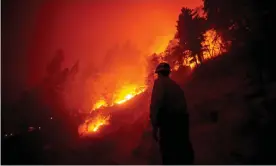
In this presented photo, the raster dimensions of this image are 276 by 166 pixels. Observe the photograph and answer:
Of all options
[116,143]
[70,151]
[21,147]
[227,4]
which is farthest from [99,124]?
[227,4]

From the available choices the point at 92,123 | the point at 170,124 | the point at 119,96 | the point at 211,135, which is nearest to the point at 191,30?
the point at 211,135

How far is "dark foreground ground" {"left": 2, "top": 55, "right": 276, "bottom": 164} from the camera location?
46.2 ft

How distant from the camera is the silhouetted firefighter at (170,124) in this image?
219 inches

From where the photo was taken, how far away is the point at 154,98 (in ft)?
18.8

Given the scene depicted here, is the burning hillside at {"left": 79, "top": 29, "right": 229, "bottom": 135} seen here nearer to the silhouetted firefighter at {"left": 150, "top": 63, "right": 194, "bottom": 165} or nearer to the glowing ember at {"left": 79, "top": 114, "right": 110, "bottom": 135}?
the glowing ember at {"left": 79, "top": 114, "right": 110, "bottom": 135}

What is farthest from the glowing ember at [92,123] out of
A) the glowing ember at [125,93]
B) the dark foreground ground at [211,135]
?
the dark foreground ground at [211,135]

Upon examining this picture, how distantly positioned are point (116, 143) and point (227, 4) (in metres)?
27.7

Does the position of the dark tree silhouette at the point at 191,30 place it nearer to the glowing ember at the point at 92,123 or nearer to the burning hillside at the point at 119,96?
the burning hillside at the point at 119,96

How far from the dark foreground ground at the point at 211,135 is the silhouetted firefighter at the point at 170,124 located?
22.4 ft

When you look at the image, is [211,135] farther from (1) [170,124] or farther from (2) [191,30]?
(2) [191,30]

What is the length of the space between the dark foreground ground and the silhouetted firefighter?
6.83m

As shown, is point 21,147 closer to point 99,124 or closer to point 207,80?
point 207,80

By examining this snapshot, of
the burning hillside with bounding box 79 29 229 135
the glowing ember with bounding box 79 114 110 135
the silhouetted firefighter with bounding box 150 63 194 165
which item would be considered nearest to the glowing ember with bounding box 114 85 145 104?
the burning hillside with bounding box 79 29 229 135

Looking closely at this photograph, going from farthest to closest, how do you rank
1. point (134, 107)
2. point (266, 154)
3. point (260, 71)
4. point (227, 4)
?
point (134, 107) < point (227, 4) < point (260, 71) < point (266, 154)
